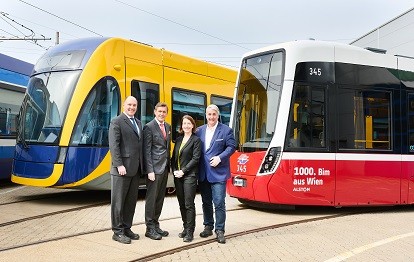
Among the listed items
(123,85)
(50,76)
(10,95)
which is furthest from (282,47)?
(10,95)

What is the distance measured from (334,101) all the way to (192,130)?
3.27 meters

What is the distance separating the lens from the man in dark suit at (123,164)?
609 centimetres

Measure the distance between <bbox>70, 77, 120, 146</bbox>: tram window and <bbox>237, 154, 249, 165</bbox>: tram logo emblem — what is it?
257 cm

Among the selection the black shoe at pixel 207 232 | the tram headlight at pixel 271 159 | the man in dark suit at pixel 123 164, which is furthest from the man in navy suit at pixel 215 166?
the tram headlight at pixel 271 159

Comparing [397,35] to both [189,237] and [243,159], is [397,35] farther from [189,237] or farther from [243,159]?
[189,237]

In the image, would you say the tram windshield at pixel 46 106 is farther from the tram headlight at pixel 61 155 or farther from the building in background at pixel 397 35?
the building in background at pixel 397 35

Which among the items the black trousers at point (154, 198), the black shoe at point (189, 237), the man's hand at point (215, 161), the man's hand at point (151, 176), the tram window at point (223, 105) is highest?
the tram window at point (223, 105)

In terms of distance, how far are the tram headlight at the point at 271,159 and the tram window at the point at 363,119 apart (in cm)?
120

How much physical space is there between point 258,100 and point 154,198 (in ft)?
10.9

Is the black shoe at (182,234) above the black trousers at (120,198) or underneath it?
underneath

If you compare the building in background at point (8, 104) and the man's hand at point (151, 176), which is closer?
the man's hand at point (151, 176)

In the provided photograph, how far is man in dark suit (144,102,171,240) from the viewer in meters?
6.32

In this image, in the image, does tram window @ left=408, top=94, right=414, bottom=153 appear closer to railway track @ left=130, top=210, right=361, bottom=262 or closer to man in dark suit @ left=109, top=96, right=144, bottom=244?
railway track @ left=130, top=210, right=361, bottom=262

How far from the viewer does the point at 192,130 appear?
21.4 feet
